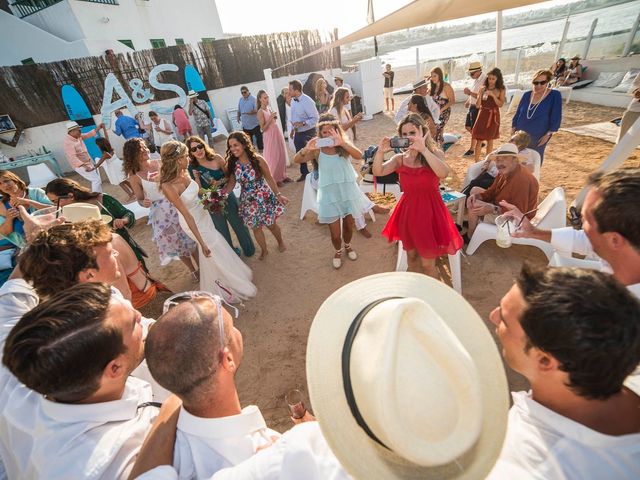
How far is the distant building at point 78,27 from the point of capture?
Result: 11383 millimetres

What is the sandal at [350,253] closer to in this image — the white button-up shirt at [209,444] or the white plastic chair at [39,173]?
the white button-up shirt at [209,444]

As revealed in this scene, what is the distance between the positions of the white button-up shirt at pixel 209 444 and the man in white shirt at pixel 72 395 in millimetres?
267

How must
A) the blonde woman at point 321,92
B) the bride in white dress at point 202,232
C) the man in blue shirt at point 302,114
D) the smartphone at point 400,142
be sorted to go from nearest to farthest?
the smartphone at point 400,142, the bride in white dress at point 202,232, the man in blue shirt at point 302,114, the blonde woman at point 321,92

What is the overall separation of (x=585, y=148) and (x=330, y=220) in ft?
21.7

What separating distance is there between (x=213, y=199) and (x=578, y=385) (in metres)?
3.64

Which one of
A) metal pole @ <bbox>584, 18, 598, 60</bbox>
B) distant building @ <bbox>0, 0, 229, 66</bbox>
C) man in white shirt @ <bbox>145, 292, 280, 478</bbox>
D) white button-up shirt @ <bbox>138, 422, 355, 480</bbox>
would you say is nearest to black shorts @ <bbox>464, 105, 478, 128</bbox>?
man in white shirt @ <bbox>145, 292, 280, 478</bbox>

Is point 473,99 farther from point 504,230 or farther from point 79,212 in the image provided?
point 79,212

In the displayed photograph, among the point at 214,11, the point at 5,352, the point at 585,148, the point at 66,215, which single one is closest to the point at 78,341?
the point at 5,352

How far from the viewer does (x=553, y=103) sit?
4.59 metres

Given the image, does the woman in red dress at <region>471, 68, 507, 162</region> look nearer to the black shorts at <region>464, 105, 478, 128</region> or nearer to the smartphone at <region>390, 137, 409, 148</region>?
the black shorts at <region>464, 105, 478, 128</region>

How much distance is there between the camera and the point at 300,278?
165 inches

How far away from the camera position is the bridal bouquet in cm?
365

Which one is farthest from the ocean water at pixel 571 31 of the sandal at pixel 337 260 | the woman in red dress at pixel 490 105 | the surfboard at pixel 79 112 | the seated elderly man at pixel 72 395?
the surfboard at pixel 79 112

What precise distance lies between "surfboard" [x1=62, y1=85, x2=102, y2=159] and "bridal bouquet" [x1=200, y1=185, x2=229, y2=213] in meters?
9.28
